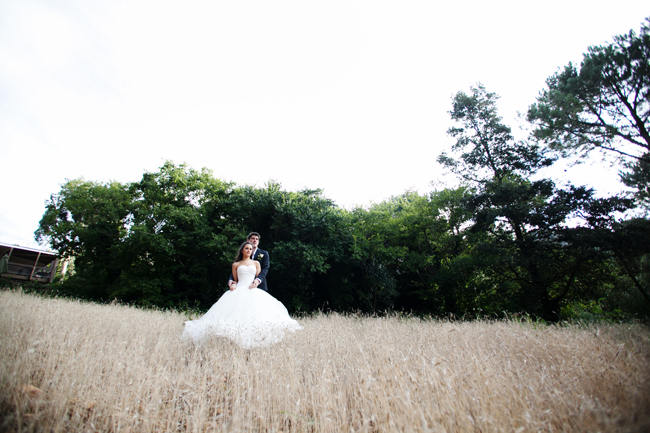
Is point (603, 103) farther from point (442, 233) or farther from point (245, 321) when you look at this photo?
point (245, 321)

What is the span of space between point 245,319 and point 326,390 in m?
2.76

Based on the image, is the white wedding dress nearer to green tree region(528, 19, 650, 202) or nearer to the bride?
the bride

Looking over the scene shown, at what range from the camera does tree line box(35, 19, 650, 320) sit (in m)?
10.0

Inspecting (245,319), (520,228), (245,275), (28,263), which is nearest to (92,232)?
(28,263)

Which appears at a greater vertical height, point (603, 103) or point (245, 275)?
point (603, 103)

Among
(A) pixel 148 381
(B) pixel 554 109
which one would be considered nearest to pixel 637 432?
(A) pixel 148 381

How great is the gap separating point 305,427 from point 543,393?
7.77 ft

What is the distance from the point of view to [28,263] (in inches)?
901

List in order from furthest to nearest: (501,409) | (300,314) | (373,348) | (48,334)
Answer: (300,314), (373,348), (48,334), (501,409)

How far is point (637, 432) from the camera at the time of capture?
1.25 m

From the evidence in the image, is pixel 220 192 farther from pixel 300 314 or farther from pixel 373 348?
pixel 373 348

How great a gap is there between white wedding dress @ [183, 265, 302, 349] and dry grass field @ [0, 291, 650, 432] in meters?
0.29

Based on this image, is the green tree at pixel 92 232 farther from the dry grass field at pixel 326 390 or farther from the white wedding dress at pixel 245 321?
the dry grass field at pixel 326 390

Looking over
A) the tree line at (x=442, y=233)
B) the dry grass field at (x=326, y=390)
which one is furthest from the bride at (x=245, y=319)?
the tree line at (x=442, y=233)
